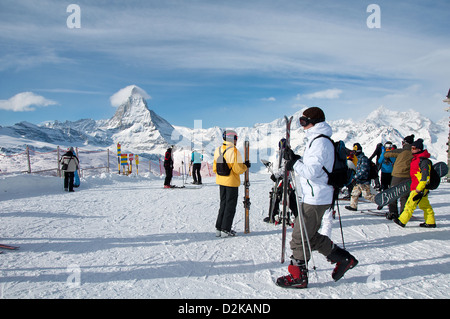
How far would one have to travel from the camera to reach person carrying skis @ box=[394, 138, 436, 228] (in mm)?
5676

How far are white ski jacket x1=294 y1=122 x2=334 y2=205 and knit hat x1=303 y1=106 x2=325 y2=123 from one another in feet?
0.24

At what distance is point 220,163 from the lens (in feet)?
16.8

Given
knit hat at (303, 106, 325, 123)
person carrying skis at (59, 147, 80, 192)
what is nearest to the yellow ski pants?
knit hat at (303, 106, 325, 123)

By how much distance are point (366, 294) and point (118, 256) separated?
3.57 m

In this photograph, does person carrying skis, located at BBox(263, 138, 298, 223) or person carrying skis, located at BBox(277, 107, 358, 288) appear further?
person carrying skis, located at BBox(263, 138, 298, 223)

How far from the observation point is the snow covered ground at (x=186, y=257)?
11.0 feet

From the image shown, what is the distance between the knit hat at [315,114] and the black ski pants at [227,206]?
2.33 m

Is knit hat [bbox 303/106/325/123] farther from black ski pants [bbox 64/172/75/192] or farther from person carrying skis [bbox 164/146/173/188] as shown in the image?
black ski pants [bbox 64/172/75/192]

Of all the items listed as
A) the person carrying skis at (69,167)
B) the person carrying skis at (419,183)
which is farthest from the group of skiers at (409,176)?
the person carrying skis at (69,167)

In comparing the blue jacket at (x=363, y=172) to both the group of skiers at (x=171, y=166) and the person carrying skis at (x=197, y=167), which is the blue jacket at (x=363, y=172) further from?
the person carrying skis at (x=197, y=167)
